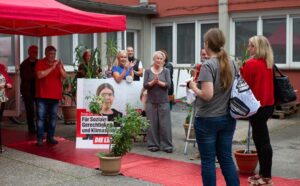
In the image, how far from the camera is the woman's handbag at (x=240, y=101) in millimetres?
4984

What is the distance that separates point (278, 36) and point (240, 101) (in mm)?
10333

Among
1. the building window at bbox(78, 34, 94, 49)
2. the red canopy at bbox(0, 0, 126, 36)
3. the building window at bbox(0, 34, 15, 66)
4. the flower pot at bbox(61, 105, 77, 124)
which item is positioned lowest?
the flower pot at bbox(61, 105, 77, 124)

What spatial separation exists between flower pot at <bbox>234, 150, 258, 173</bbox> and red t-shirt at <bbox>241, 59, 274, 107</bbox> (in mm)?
1033

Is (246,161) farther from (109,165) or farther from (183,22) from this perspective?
(183,22)

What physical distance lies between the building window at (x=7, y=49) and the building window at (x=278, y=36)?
772cm

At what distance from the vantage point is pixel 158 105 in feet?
28.1

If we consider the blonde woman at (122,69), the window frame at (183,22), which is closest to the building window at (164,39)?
the window frame at (183,22)

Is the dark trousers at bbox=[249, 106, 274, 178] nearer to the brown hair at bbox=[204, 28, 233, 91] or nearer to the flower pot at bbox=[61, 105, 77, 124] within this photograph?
the brown hair at bbox=[204, 28, 233, 91]

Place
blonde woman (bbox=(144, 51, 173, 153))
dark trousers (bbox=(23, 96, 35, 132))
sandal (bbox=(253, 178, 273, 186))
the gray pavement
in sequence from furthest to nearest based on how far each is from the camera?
dark trousers (bbox=(23, 96, 35, 132)) < blonde woman (bbox=(144, 51, 173, 153)) < the gray pavement < sandal (bbox=(253, 178, 273, 186))

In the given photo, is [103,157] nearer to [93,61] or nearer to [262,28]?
[93,61]

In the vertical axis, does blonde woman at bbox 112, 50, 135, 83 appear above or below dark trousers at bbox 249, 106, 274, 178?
above

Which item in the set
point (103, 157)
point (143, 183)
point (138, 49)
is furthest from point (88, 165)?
point (138, 49)

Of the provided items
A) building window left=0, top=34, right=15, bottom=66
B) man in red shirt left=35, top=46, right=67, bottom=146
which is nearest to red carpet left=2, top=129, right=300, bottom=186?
man in red shirt left=35, top=46, right=67, bottom=146

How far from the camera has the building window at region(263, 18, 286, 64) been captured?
14672 millimetres
